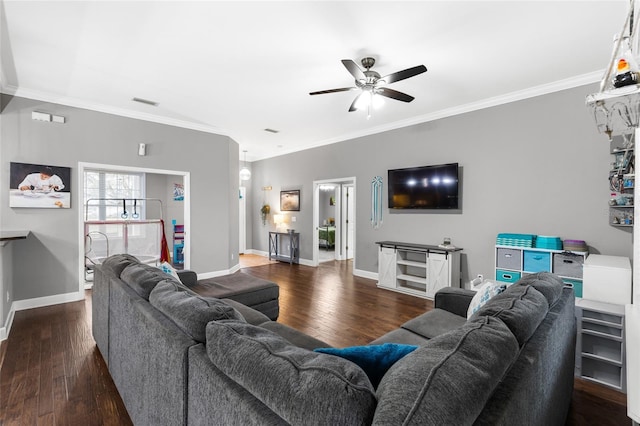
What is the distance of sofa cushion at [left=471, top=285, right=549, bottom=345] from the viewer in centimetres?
120

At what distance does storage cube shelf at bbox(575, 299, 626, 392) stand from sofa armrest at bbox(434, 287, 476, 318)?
826mm

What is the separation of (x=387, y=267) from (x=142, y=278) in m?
3.98

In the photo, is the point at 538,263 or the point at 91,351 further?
the point at 538,263

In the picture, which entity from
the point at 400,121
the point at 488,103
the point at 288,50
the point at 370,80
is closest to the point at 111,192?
the point at 288,50

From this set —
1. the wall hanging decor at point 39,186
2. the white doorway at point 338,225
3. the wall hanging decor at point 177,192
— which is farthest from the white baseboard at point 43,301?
the white doorway at point 338,225

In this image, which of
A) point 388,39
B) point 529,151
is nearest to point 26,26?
point 388,39

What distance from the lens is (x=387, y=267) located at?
16.9 ft

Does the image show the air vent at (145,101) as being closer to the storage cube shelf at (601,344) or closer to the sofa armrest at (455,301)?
the sofa armrest at (455,301)

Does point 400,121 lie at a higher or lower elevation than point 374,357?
higher

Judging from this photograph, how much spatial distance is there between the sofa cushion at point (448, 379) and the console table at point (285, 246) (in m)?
6.33

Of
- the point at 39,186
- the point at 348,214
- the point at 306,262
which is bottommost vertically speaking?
the point at 306,262

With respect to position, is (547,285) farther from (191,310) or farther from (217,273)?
(217,273)

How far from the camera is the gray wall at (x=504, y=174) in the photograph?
3.58m

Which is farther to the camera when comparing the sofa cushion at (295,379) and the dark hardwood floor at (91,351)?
the dark hardwood floor at (91,351)
